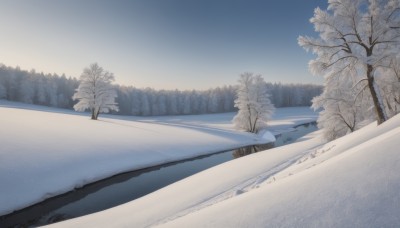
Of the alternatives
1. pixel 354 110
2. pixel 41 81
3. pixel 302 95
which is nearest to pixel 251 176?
pixel 354 110

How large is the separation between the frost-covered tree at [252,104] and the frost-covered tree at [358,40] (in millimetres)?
32785

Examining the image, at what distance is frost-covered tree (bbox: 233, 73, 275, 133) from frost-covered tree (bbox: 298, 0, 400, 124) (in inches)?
1291

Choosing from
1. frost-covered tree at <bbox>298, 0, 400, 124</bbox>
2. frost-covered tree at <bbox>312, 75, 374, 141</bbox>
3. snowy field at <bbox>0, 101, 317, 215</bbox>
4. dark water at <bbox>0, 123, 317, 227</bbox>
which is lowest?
dark water at <bbox>0, 123, 317, 227</bbox>

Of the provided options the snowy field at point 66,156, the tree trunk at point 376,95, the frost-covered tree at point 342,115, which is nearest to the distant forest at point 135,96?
the snowy field at point 66,156

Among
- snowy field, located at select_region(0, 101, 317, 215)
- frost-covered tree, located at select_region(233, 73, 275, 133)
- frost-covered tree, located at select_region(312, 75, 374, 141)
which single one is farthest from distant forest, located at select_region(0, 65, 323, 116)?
frost-covered tree, located at select_region(312, 75, 374, 141)

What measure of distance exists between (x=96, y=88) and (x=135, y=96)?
7037 cm

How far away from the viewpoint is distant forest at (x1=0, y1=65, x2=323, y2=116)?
7900 centimetres

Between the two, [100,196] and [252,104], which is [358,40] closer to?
[100,196]

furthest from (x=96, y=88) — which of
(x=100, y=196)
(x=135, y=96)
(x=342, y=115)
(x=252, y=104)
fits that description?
(x=135, y=96)

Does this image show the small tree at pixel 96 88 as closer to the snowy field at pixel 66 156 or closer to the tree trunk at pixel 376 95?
the snowy field at pixel 66 156

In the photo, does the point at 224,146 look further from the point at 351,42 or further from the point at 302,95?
the point at 302,95

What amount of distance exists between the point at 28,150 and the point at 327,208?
2171cm

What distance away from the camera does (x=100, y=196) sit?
625 inches

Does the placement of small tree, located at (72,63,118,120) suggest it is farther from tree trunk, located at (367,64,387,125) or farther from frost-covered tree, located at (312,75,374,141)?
tree trunk, located at (367,64,387,125)
